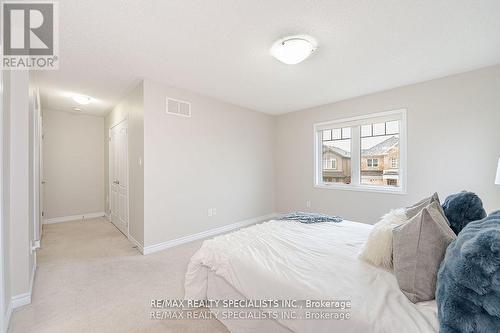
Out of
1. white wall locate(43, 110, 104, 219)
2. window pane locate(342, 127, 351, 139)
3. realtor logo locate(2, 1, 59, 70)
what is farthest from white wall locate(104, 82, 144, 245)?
window pane locate(342, 127, 351, 139)

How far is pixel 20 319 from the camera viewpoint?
1.75 m

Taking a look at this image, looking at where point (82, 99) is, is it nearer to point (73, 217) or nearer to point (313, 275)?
point (73, 217)

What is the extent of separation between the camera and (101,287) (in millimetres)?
2223

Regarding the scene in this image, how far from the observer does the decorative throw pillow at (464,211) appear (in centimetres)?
152

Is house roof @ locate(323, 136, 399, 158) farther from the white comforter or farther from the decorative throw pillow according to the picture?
the decorative throw pillow

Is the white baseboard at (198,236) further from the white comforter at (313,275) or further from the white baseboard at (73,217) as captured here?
the white baseboard at (73,217)

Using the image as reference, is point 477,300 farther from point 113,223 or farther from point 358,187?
point 113,223

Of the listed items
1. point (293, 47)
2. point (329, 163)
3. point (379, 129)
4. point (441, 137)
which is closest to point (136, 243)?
point (293, 47)

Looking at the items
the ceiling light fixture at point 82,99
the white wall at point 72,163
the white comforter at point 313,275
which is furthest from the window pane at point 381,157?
the white wall at point 72,163

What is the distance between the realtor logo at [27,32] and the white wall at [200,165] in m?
1.11

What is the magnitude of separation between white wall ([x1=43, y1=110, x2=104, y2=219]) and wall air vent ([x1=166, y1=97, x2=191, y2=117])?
316 cm

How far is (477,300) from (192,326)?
5.71 ft

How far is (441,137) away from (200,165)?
3706 mm

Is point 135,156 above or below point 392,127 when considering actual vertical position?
below
